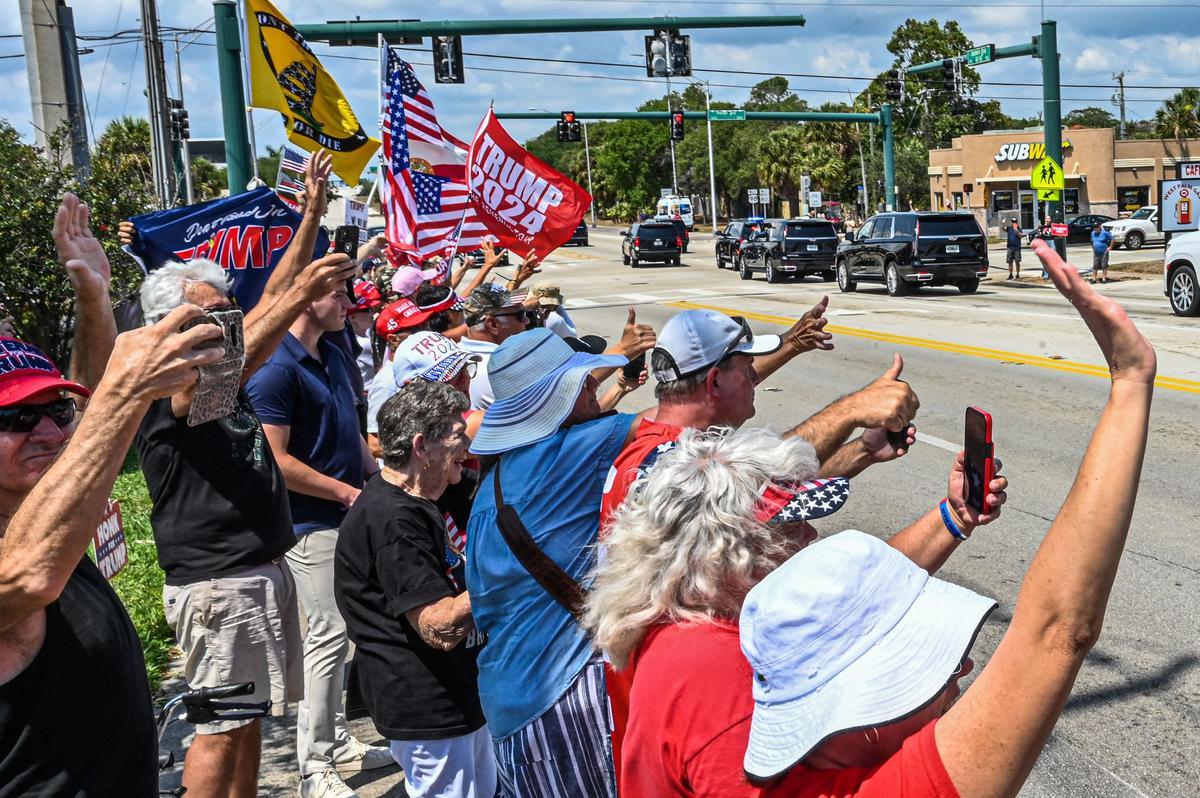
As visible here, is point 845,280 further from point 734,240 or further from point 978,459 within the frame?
point 978,459

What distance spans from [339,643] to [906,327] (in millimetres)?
16716

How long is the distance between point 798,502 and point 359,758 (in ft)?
11.0

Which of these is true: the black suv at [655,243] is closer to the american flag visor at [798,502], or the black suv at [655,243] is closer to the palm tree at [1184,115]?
the palm tree at [1184,115]

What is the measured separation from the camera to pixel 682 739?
6.65 ft

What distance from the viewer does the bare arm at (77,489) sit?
222 centimetres

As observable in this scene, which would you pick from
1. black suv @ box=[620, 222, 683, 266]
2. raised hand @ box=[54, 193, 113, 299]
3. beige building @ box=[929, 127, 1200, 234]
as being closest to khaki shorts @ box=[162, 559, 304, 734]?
raised hand @ box=[54, 193, 113, 299]

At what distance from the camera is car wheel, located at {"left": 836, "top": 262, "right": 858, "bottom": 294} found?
28781mm

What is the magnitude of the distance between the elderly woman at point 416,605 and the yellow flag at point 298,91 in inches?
193

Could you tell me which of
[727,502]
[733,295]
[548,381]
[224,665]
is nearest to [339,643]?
[224,665]

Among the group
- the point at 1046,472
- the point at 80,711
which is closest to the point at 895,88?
the point at 1046,472

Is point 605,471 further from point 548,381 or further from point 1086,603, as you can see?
point 1086,603

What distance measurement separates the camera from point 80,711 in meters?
2.49

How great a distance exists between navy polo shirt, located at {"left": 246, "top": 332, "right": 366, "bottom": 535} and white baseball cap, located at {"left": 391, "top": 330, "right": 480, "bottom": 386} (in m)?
0.33

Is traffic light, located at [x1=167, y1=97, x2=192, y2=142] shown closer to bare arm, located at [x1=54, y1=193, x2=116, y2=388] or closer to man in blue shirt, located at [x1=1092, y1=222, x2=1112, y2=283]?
man in blue shirt, located at [x1=1092, y1=222, x2=1112, y2=283]
